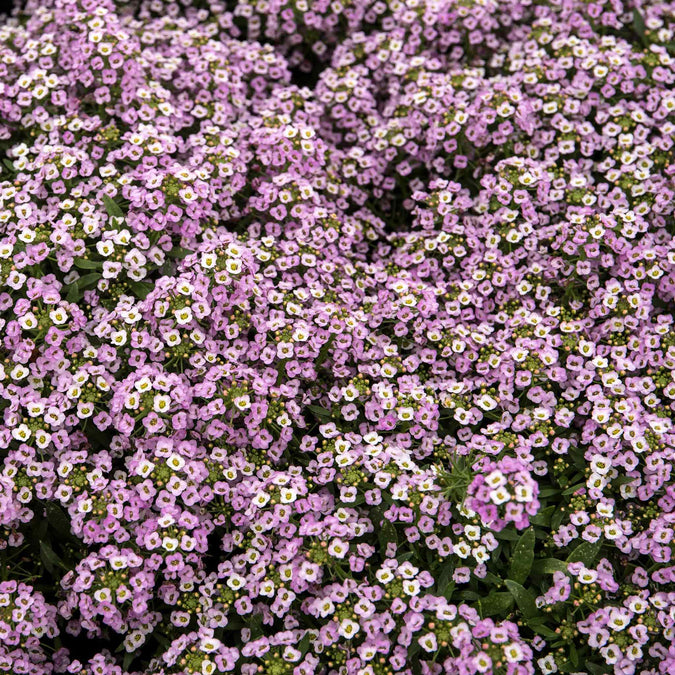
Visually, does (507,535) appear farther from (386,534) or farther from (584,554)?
(386,534)

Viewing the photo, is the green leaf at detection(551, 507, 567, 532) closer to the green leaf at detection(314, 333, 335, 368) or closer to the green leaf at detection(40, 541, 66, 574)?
the green leaf at detection(314, 333, 335, 368)

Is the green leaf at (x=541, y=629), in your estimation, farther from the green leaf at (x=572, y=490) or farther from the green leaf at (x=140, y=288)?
the green leaf at (x=140, y=288)

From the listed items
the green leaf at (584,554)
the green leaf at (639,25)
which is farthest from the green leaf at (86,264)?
the green leaf at (639,25)

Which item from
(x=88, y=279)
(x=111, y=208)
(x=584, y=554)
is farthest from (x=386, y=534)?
(x=111, y=208)

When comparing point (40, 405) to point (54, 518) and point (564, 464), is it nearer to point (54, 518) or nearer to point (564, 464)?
point (54, 518)

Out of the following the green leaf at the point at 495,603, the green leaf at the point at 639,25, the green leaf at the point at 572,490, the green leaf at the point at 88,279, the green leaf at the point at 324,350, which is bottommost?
the green leaf at the point at 495,603

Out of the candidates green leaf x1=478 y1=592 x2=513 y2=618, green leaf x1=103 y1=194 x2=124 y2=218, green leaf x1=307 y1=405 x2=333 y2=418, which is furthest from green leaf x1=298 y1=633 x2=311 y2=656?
green leaf x1=103 y1=194 x2=124 y2=218
